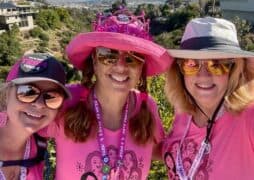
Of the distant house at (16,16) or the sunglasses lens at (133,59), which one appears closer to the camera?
the sunglasses lens at (133,59)

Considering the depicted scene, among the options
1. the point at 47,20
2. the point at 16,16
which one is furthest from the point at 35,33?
the point at 47,20

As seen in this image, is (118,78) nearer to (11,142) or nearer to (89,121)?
(89,121)

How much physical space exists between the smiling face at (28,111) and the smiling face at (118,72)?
10.0 inches

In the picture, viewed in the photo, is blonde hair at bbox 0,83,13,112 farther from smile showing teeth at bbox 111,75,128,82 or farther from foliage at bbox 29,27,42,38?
foliage at bbox 29,27,42,38

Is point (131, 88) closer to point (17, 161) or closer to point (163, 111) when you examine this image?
point (17, 161)

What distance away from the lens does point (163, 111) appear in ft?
21.0

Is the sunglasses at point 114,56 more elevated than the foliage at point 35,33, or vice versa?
the sunglasses at point 114,56

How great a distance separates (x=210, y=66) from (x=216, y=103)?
18cm

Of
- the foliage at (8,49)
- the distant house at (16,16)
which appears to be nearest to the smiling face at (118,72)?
the foliage at (8,49)

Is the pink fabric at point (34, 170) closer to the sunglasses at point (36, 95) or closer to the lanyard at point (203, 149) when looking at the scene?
the sunglasses at point (36, 95)

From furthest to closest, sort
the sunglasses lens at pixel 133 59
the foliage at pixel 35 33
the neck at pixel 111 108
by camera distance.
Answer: the foliage at pixel 35 33, the neck at pixel 111 108, the sunglasses lens at pixel 133 59

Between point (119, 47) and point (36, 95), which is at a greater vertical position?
point (119, 47)

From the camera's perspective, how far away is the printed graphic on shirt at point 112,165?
98.8 inches

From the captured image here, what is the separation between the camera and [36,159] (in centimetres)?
250
